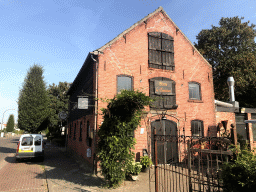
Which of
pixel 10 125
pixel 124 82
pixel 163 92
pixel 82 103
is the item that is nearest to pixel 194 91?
pixel 163 92

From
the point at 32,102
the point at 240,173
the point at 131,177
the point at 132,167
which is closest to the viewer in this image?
the point at 240,173

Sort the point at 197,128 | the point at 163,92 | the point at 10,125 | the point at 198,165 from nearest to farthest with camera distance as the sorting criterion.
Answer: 1. the point at 198,165
2. the point at 163,92
3. the point at 197,128
4. the point at 10,125

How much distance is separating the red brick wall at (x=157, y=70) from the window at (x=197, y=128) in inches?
11.3

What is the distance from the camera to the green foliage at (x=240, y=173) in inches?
129

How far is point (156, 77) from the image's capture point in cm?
1251

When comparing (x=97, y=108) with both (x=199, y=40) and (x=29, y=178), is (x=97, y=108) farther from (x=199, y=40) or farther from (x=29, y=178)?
(x=199, y=40)

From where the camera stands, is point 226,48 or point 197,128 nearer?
point 197,128

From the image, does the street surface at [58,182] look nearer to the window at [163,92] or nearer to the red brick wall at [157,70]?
the red brick wall at [157,70]

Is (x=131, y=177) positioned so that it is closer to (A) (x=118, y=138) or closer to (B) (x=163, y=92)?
(A) (x=118, y=138)

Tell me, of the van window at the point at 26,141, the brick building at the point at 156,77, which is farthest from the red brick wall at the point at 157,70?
the van window at the point at 26,141

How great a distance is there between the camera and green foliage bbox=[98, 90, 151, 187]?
7.38m

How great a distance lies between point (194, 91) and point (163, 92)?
108 inches

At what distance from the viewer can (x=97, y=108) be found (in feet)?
35.5

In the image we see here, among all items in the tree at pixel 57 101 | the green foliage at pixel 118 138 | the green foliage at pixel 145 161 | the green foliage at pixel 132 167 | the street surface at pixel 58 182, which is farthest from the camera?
the tree at pixel 57 101
